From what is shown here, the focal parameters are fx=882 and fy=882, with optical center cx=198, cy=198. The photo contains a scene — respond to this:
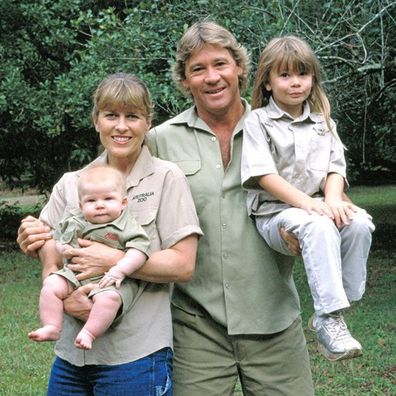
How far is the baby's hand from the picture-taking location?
10.2 ft

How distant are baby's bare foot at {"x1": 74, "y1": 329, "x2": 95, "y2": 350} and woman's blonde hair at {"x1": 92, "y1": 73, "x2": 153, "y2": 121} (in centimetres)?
86

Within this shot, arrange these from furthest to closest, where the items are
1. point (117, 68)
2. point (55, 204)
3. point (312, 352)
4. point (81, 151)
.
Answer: point (81, 151)
point (117, 68)
point (312, 352)
point (55, 204)

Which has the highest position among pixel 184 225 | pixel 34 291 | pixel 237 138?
pixel 237 138

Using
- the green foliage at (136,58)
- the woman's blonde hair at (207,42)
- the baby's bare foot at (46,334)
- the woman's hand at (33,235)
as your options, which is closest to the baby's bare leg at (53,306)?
the baby's bare foot at (46,334)

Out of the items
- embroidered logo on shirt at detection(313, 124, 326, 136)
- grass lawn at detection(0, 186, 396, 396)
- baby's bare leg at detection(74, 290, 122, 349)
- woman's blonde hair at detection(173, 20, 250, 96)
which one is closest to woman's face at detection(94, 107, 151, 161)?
woman's blonde hair at detection(173, 20, 250, 96)

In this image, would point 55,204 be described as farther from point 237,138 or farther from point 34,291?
point 34,291

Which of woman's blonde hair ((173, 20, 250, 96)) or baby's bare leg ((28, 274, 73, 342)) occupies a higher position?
woman's blonde hair ((173, 20, 250, 96))

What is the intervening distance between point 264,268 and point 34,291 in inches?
330

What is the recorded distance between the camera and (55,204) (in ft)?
11.4

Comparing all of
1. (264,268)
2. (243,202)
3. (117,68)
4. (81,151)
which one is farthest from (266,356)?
(81,151)

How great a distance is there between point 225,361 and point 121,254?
760mm

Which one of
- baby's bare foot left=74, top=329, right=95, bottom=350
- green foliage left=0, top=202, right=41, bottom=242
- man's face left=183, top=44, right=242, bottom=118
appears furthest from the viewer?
green foliage left=0, top=202, right=41, bottom=242

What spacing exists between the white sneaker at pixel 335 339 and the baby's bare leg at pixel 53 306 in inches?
37.4

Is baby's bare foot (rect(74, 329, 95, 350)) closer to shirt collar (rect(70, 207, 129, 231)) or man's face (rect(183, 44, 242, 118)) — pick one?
shirt collar (rect(70, 207, 129, 231))
